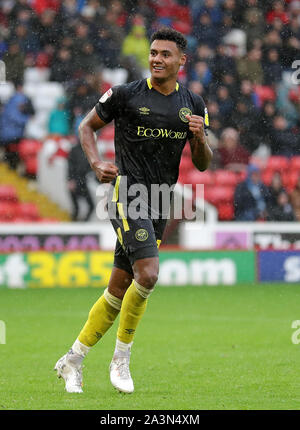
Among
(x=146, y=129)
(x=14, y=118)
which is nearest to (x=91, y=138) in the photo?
(x=146, y=129)

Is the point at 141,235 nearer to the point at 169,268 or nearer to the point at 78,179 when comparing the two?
the point at 169,268

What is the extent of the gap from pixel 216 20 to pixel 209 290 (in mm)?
5116

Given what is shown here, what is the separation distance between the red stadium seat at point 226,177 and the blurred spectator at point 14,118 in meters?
2.91

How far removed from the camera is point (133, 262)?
Answer: 233 inches

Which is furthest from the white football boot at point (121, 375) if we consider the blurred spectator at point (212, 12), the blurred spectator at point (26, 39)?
the blurred spectator at point (212, 12)

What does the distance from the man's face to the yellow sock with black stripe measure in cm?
128

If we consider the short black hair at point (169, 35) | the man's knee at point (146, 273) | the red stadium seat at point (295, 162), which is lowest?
the man's knee at point (146, 273)

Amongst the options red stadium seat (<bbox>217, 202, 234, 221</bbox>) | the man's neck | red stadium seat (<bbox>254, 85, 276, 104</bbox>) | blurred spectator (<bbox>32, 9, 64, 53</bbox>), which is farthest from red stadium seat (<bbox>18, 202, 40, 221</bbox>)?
the man's neck

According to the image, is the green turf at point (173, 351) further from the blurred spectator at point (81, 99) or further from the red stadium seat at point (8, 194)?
the blurred spectator at point (81, 99)

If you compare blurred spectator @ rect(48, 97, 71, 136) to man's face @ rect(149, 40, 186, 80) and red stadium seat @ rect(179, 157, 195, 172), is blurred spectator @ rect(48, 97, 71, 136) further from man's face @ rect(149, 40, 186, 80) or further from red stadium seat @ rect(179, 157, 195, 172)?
man's face @ rect(149, 40, 186, 80)

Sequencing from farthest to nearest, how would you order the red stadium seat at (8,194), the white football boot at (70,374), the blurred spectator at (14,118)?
the red stadium seat at (8,194) < the blurred spectator at (14,118) < the white football boot at (70,374)

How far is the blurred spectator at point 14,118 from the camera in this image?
14547mm

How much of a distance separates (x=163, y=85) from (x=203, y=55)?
31.5ft

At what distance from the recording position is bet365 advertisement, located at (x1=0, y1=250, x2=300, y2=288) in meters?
13.5
